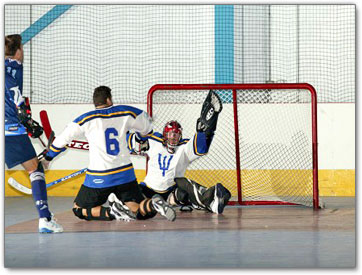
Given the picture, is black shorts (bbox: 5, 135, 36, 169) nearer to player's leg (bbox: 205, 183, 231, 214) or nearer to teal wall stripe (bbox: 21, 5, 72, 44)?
player's leg (bbox: 205, 183, 231, 214)

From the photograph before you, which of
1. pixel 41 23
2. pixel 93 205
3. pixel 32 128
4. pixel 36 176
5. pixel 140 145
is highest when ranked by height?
pixel 41 23

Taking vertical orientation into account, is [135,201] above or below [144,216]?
above

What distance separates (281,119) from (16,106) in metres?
4.21

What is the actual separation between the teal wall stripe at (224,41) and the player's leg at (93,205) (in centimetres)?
430

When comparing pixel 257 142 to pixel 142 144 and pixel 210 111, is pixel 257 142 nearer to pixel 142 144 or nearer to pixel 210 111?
pixel 142 144

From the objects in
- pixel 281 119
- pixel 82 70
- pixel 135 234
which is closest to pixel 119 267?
pixel 135 234

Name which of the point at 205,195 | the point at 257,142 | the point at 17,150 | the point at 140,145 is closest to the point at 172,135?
the point at 140,145

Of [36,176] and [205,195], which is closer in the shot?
[36,176]

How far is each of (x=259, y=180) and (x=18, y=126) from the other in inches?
145

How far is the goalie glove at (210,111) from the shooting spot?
5243 mm

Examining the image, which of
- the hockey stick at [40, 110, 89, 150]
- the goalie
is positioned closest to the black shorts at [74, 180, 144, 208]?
the goalie

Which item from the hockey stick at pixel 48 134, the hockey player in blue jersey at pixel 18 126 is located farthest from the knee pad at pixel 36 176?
the hockey stick at pixel 48 134

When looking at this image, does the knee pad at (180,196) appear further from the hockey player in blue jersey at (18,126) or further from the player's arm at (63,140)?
the hockey player in blue jersey at (18,126)

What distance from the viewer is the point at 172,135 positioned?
6129mm
